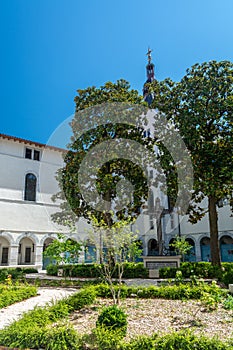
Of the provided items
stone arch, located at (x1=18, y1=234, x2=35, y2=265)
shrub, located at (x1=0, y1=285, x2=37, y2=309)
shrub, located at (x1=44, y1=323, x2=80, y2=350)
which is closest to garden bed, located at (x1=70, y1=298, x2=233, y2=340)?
shrub, located at (x1=44, y1=323, x2=80, y2=350)

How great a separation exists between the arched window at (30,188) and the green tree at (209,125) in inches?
652

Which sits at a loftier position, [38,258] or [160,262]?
[160,262]

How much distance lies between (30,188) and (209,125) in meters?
18.6

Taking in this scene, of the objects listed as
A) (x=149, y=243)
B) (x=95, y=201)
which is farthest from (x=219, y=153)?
(x=149, y=243)

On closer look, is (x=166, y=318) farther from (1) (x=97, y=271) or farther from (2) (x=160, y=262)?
(1) (x=97, y=271)

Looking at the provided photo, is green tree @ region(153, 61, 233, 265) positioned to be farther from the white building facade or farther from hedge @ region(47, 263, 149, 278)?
the white building facade

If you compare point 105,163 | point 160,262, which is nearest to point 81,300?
point 160,262

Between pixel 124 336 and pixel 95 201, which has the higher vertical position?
pixel 95 201

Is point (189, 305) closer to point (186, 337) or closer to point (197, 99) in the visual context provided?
point (186, 337)

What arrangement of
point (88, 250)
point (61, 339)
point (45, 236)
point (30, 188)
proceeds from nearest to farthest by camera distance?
point (61, 339), point (88, 250), point (45, 236), point (30, 188)

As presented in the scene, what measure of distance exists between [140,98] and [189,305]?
12818mm

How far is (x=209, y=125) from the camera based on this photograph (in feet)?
49.0

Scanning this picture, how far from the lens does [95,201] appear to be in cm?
1652

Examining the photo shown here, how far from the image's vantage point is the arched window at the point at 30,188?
1047 inches
